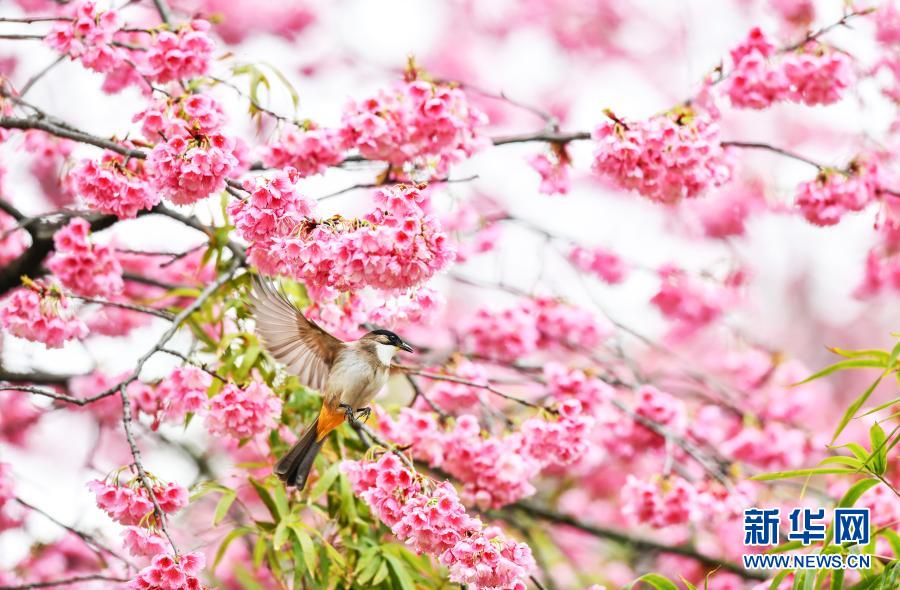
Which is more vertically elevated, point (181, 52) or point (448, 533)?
point (181, 52)

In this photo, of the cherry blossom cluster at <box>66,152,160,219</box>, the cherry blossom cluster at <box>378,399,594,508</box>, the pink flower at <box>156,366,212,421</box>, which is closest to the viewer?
the cherry blossom cluster at <box>66,152,160,219</box>

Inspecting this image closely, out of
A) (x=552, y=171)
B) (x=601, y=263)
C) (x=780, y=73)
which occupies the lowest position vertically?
(x=552, y=171)

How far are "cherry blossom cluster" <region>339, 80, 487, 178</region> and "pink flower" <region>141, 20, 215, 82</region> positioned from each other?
426 mm

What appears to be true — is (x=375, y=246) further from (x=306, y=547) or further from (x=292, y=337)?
(x=306, y=547)

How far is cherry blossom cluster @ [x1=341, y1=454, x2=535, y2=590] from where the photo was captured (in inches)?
88.8

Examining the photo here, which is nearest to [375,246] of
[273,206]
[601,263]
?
[273,206]

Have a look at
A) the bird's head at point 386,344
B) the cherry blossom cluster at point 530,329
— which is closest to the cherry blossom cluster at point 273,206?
the bird's head at point 386,344

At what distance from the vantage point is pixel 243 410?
2.63m

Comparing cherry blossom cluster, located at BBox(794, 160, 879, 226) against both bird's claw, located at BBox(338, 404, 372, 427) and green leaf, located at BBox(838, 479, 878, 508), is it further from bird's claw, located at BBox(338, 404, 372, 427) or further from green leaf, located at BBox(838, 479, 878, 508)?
bird's claw, located at BBox(338, 404, 372, 427)

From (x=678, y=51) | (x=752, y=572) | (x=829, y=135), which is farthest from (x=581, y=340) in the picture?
(x=829, y=135)

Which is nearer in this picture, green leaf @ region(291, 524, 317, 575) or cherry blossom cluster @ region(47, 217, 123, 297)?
green leaf @ region(291, 524, 317, 575)

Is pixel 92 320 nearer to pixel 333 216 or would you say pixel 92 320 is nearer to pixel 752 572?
pixel 333 216

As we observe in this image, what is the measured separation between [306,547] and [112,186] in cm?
102

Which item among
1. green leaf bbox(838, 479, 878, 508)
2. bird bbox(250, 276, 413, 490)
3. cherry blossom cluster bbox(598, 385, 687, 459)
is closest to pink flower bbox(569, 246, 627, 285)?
cherry blossom cluster bbox(598, 385, 687, 459)
